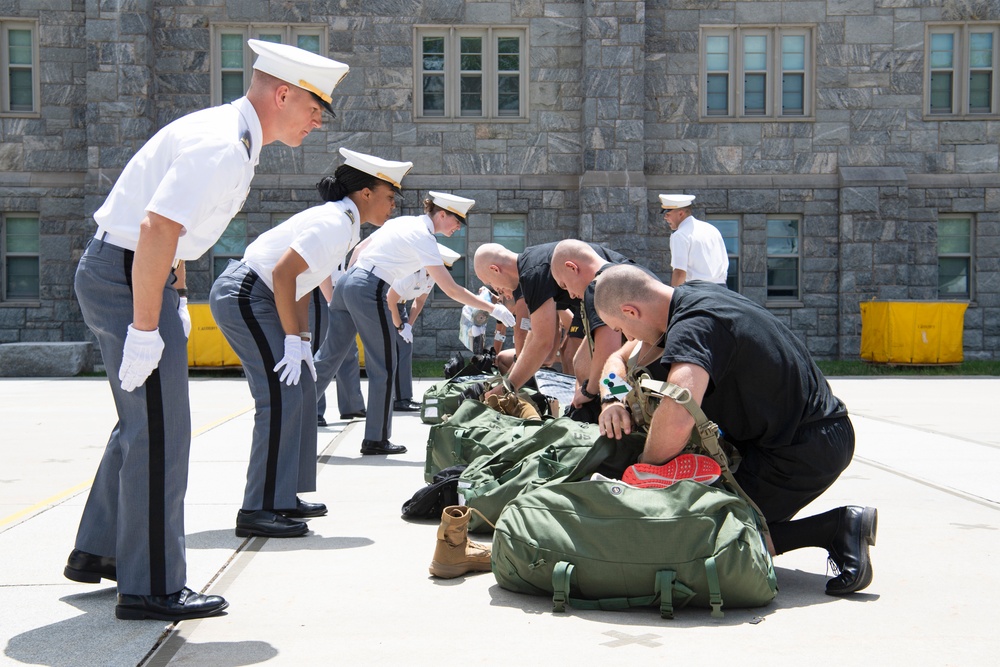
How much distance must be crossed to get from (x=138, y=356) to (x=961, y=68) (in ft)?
62.5

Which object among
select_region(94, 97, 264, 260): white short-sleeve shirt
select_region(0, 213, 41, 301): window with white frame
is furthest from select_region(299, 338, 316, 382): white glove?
select_region(0, 213, 41, 301): window with white frame

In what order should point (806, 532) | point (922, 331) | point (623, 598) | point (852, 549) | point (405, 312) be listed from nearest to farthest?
point (623, 598), point (852, 549), point (806, 532), point (405, 312), point (922, 331)

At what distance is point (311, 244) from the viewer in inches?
204

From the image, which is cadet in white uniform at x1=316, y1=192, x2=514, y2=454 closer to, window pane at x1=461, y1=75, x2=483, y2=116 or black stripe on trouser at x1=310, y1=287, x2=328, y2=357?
black stripe on trouser at x1=310, y1=287, x2=328, y2=357

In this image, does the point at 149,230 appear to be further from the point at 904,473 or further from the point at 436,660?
the point at 904,473

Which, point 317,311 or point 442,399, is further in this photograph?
point 317,311

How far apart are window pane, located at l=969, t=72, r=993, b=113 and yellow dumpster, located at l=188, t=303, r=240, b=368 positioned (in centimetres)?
1339

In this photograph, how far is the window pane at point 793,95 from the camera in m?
19.5

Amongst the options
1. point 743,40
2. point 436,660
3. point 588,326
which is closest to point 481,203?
point 743,40

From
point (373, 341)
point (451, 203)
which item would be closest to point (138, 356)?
point (373, 341)

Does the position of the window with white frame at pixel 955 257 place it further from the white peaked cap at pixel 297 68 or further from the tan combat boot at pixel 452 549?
the white peaked cap at pixel 297 68

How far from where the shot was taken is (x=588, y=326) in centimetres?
658

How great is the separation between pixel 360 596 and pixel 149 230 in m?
1.48

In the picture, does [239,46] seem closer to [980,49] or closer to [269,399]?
[980,49]
